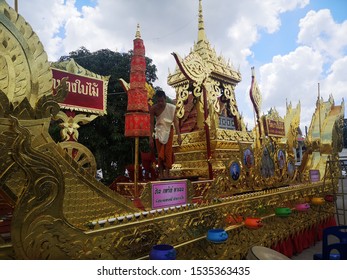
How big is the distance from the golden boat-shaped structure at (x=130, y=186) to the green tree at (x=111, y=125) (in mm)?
5160

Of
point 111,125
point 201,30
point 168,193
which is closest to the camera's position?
point 168,193

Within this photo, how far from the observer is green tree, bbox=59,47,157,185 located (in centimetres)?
1144

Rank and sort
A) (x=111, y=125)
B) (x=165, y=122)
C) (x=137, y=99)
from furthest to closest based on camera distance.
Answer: (x=111, y=125) < (x=165, y=122) < (x=137, y=99)

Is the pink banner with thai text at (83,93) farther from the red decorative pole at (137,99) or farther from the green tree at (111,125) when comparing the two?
the green tree at (111,125)

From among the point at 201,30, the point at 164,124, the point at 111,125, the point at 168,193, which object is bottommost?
the point at 168,193

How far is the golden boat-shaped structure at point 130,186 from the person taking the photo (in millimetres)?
1992

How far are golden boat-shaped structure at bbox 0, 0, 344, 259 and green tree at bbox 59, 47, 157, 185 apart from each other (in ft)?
16.9

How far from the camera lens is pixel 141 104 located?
3703 mm

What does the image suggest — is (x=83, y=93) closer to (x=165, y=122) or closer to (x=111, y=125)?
(x=165, y=122)

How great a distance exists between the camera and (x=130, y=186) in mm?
3734

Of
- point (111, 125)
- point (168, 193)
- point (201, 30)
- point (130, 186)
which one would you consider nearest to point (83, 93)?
point (130, 186)

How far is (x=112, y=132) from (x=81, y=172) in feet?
30.8

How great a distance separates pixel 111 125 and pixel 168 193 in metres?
8.84

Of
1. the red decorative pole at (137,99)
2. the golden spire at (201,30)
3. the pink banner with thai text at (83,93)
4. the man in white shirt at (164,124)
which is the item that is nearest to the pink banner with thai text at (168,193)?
the red decorative pole at (137,99)
